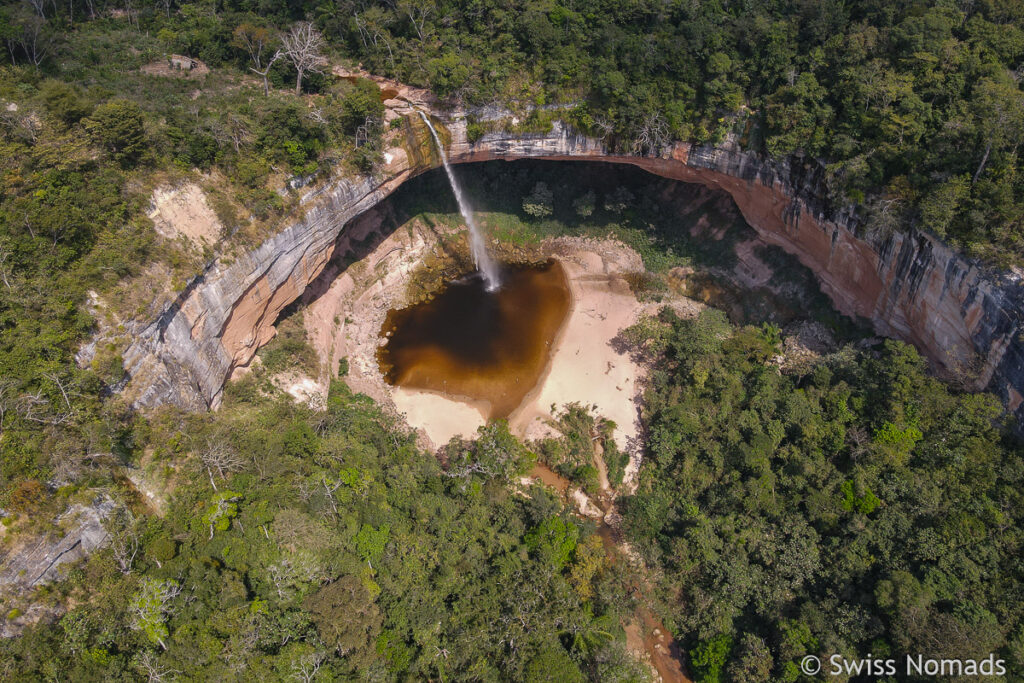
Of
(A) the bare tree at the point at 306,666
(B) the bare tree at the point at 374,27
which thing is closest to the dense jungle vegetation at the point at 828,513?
(A) the bare tree at the point at 306,666

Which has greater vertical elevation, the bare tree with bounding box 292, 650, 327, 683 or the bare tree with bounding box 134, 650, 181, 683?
the bare tree with bounding box 134, 650, 181, 683

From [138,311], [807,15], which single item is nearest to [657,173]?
[807,15]

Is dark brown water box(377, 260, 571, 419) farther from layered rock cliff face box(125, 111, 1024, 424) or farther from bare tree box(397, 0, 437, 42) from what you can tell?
bare tree box(397, 0, 437, 42)

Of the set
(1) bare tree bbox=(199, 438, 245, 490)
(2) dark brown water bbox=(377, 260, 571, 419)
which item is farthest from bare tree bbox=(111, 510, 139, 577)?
(2) dark brown water bbox=(377, 260, 571, 419)

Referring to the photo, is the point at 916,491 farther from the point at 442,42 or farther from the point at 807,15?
the point at 442,42

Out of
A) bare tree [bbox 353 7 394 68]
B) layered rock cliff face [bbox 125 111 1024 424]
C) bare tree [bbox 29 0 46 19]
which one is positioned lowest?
layered rock cliff face [bbox 125 111 1024 424]

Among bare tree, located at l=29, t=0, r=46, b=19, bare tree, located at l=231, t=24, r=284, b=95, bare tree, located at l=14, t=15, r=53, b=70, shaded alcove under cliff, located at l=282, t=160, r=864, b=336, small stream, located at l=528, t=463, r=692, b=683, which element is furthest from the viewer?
shaded alcove under cliff, located at l=282, t=160, r=864, b=336
